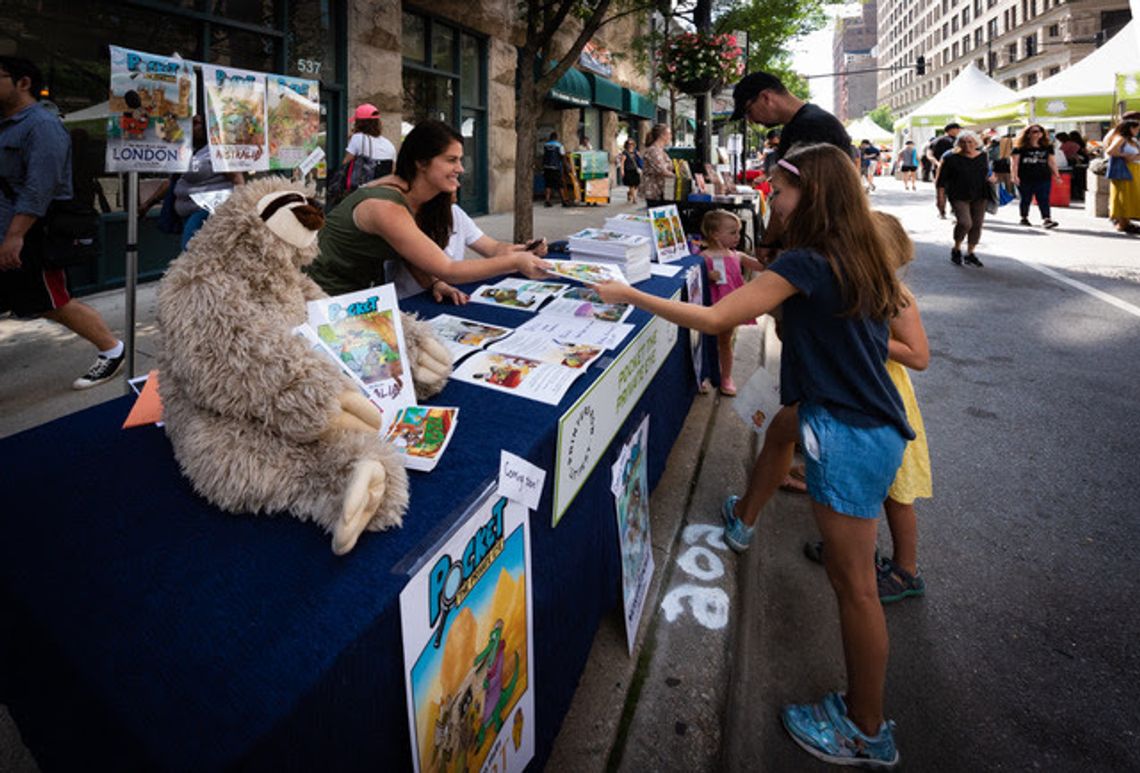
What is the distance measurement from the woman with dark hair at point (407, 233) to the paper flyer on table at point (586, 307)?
0.16m

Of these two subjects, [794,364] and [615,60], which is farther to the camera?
[615,60]

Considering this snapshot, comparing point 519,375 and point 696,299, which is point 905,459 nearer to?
point 519,375

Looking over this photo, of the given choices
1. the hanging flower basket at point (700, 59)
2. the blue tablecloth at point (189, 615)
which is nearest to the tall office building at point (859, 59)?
the hanging flower basket at point (700, 59)

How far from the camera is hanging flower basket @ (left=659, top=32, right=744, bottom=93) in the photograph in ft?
24.6

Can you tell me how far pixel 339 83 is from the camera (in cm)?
953

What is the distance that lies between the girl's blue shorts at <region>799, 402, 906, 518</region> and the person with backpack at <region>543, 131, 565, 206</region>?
16037 millimetres

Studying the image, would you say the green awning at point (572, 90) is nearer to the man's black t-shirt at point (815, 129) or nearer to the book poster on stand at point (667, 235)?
the book poster on stand at point (667, 235)

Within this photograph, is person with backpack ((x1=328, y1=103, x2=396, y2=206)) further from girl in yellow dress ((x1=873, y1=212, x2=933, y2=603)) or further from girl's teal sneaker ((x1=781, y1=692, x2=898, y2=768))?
girl's teal sneaker ((x1=781, y1=692, x2=898, y2=768))

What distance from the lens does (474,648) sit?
1.23 m

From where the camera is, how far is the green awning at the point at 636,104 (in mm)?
22797

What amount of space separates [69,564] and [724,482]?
288 cm

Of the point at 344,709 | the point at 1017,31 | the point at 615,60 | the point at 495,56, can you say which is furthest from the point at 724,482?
the point at 1017,31

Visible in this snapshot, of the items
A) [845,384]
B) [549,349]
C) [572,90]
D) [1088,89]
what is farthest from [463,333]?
[1088,89]

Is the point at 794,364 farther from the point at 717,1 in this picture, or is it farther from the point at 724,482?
the point at 717,1
